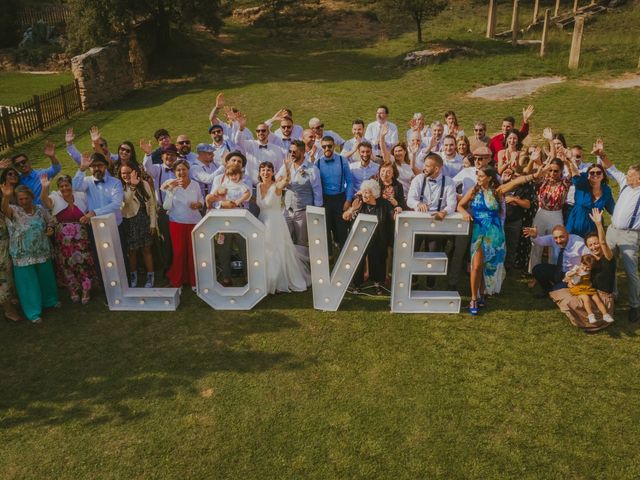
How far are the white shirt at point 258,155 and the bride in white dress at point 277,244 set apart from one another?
5.26 ft

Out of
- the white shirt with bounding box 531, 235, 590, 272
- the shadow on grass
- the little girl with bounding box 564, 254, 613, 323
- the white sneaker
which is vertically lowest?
the shadow on grass

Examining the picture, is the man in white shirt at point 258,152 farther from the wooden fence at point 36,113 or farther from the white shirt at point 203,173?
the wooden fence at point 36,113

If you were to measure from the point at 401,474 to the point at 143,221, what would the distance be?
16.8 feet

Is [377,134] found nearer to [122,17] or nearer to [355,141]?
[355,141]

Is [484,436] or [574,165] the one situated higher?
[574,165]

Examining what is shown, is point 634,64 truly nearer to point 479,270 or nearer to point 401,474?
point 479,270

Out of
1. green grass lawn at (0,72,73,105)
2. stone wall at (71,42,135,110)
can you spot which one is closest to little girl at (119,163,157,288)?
stone wall at (71,42,135,110)

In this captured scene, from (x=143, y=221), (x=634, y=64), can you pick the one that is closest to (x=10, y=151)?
(x=143, y=221)

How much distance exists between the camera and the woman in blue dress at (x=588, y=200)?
23.9 feet

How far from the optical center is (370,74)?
24.0 meters

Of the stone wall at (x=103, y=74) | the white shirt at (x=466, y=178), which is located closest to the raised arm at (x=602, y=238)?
the white shirt at (x=466, y=178)

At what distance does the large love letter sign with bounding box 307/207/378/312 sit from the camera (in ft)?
22.4

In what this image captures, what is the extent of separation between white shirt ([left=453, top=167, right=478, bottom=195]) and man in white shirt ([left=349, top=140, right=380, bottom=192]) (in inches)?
48.6

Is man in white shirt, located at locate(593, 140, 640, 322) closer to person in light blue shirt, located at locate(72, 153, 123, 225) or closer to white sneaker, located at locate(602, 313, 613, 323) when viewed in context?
white sneaker, located at locate(602, 313, 613, 323)
